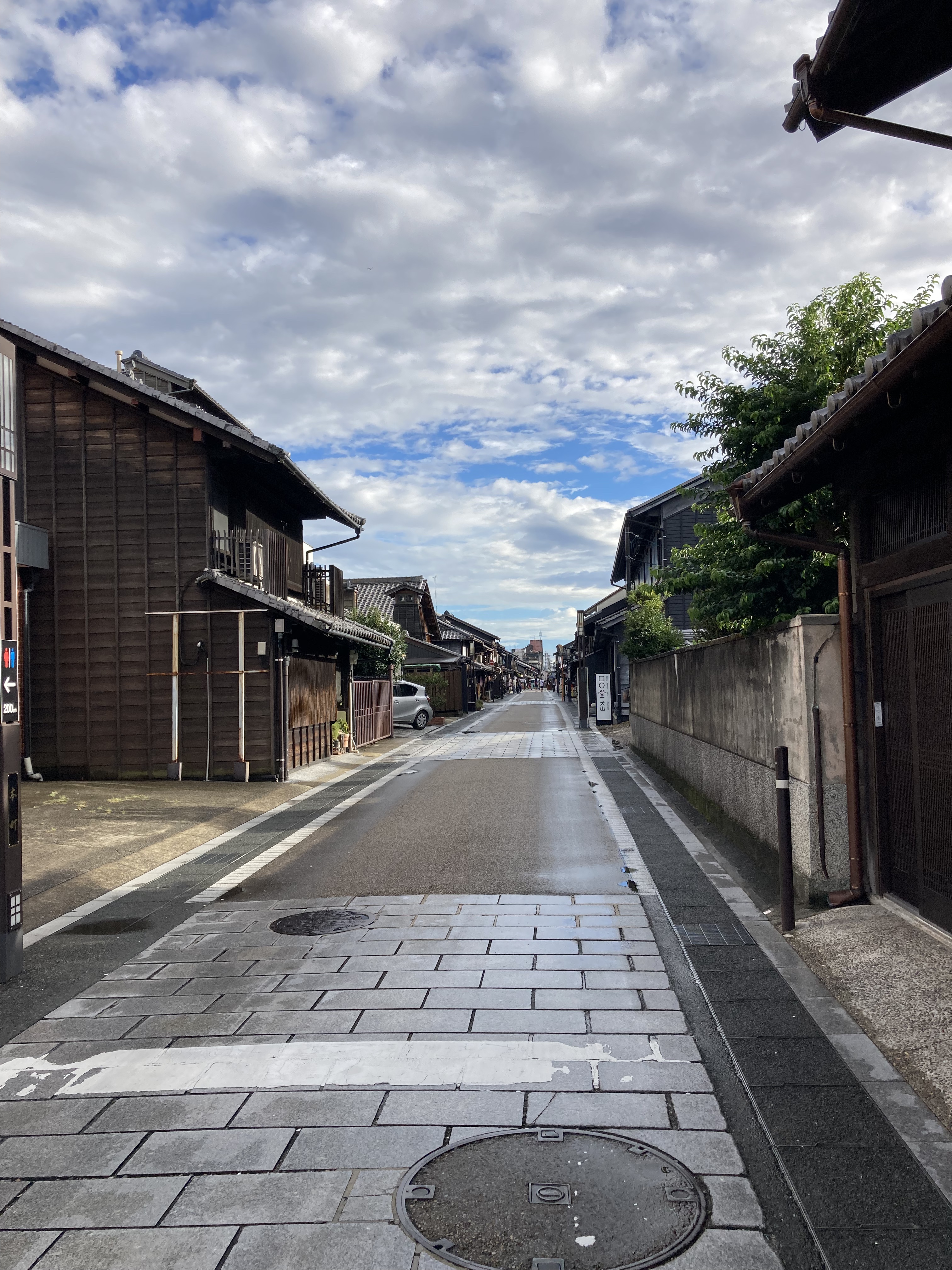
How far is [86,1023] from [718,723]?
7.80 metres

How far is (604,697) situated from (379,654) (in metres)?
8.06

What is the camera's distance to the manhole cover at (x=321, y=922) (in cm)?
709

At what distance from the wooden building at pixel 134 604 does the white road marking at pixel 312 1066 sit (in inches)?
521

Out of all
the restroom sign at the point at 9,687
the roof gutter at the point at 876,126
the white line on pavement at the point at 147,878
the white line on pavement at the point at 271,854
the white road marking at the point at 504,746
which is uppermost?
the roof gutter at the point at 876,126

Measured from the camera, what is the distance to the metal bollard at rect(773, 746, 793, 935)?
661 cm

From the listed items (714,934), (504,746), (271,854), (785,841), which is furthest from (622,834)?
(504,746)

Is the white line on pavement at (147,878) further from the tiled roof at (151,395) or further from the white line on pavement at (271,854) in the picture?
the tiled roof at (151,395)

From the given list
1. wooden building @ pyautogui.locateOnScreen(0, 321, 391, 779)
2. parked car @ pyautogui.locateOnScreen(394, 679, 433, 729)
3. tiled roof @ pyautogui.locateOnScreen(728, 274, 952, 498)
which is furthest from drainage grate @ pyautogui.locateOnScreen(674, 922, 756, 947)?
parked car @ pyautogui.locateOnScreen(394, 679, 433, 729)

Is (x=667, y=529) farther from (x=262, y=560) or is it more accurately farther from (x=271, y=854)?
(x=271, y=854)

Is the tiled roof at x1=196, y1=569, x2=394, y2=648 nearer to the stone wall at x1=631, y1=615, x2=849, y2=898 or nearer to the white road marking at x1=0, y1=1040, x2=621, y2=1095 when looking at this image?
the stone wall at x1=631, y1=615, x2=849, y2=898

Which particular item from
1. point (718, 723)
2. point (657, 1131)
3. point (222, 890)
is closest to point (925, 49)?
point (657, 1131)

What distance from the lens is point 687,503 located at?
32.8 m

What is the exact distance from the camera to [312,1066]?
4539 mm

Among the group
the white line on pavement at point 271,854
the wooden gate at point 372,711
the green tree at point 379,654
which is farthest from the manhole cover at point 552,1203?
the green tree at point 379,654
